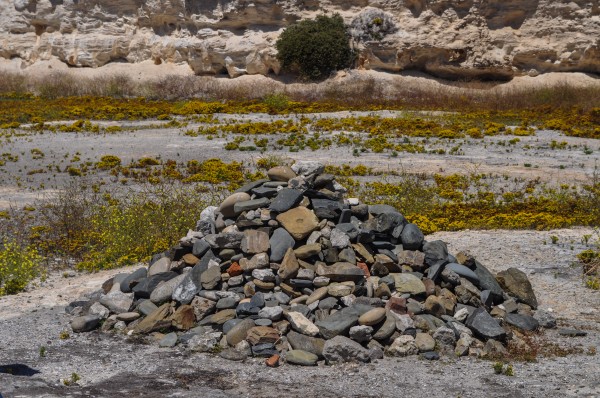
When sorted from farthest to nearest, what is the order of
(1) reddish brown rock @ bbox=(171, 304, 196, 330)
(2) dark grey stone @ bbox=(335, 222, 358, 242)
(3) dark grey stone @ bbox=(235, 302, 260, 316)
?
(2) dark grey stone @ bbox=(335, 222, 358, 242)
(1) reddish brown rock @ bbox=(171, 304, 196, 330)
(3) dark grey stone @ bbox=(235, 302, 260, 316)

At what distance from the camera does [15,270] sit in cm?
1009

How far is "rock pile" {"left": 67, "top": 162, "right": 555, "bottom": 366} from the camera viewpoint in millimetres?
7508

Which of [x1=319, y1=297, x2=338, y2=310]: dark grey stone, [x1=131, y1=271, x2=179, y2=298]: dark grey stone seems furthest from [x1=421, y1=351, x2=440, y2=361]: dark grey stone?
[x1=131, y1=271, x2=179, y2=298]: dark grey stone

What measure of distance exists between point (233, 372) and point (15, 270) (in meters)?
4.47

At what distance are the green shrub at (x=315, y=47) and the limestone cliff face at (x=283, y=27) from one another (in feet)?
2.90

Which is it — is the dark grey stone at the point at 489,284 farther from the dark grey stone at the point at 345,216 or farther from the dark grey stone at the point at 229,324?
the dark grey stone at the point at 229,324

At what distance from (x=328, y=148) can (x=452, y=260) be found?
1118 centimetres

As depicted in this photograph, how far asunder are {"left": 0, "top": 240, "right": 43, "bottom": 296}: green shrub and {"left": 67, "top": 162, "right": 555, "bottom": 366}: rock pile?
141cm

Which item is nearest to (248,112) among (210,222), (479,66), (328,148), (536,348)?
(328,148)

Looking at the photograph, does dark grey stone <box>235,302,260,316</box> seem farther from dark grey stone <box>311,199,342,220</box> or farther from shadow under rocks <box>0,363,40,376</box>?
shadow under rocks <box>0,363,40,376</box>

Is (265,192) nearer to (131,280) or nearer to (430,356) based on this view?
(131,280)

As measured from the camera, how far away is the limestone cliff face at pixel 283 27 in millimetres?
32500

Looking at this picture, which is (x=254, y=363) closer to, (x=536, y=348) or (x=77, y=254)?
(x=536, y=348)

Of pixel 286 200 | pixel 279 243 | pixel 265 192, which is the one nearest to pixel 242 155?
pixel 265 192
